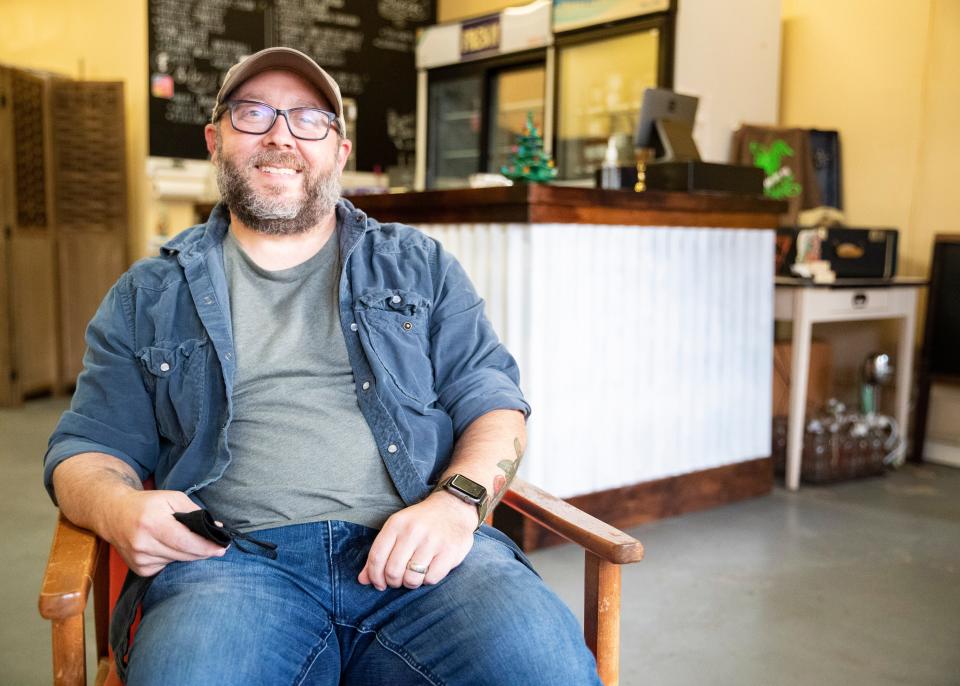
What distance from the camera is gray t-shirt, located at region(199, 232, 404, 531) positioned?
1.34 meters

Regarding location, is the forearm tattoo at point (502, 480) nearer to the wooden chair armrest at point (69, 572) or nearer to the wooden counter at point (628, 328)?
the wooden chair armrest at point (69, 572)

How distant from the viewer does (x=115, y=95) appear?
5.43m

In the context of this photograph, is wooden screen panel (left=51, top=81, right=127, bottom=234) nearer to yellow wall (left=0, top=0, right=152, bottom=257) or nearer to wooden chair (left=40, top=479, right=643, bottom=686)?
yellow wall (left=0, top=0, right=152, bottom=257)

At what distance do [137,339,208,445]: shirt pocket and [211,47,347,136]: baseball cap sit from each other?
1.45 feet

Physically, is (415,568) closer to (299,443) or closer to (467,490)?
(467,490)

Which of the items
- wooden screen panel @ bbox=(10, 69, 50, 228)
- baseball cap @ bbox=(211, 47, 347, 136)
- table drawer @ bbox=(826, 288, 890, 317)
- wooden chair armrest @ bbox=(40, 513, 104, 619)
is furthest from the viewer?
wooden screen panel @ bbox=(10, 69, 50, 228)

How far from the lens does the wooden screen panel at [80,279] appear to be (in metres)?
5.37

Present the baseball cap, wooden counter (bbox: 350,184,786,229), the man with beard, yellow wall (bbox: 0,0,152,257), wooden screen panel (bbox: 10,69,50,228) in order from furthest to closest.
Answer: yellow wall (bbox: 0,0,152,257), wooden screen panel (bbox: 10,69,50,228), wooden counter (bbox: 350,184,786,229), the baseball cap, the man with beard

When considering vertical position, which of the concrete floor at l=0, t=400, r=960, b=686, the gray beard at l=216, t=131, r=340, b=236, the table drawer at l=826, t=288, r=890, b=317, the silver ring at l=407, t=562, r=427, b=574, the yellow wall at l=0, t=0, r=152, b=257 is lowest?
the concrete floor at l=0, t=400, r=960, b=686

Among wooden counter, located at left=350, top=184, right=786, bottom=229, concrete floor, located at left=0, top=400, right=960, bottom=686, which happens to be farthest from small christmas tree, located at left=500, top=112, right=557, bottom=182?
concrete floor, located at left=0, top=400, right=960, bottom=686

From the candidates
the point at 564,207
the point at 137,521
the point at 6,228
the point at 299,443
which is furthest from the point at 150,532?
the point at 6,228

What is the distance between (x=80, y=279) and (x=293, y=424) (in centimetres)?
462

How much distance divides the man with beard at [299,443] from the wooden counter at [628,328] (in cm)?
104

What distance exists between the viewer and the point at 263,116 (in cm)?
153
